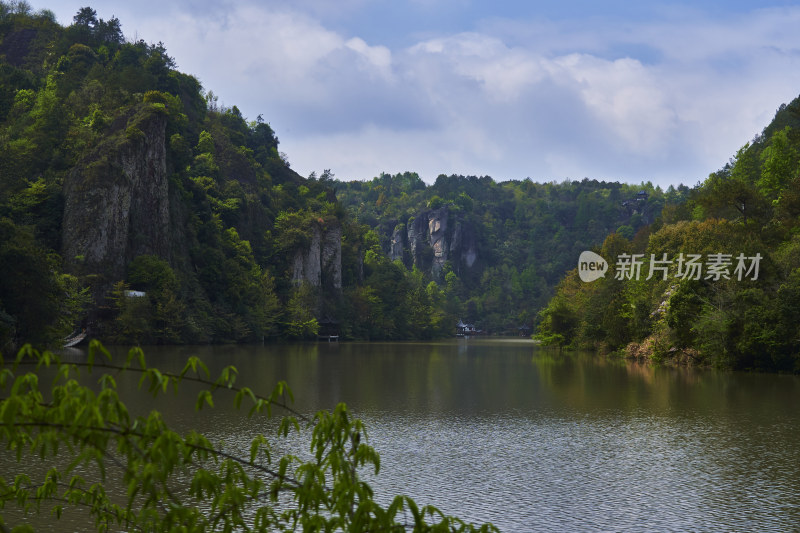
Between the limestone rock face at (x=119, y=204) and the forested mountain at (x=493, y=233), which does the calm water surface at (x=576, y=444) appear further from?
the forested mountain at (x=493, y=233)

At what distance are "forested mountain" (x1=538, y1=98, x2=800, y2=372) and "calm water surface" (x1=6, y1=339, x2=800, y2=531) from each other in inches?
145

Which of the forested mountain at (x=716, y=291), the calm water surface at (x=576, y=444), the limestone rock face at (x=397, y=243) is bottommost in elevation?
the calm water surface at (x=576, y=444)

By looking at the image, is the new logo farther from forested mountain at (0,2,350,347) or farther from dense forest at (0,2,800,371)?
forested mountain at (0,2,350,347)

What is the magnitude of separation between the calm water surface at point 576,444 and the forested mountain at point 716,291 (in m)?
3.70

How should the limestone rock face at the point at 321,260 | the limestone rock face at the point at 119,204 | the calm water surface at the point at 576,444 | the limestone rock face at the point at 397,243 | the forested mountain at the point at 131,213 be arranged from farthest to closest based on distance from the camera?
the limestone rock face at the point at 397,243 < the limestone rock face at the point at 321,260 < the limestone rock face at the point at 119,204 < the forested mountain at the point at 131,213 < the calm water surface at the point at 576,444

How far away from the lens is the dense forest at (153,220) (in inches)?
2048

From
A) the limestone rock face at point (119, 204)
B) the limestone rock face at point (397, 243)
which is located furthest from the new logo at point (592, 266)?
the limestone rock face at point (397, 243)

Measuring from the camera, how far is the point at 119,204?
57438 mm

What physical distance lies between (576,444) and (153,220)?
52.7 metres

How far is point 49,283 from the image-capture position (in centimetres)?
3347

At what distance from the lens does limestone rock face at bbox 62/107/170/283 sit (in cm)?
5506

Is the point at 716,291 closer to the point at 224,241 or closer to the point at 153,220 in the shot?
the point at 153,220

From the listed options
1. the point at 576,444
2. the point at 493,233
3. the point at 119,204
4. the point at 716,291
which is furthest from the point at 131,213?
the point at 493,233

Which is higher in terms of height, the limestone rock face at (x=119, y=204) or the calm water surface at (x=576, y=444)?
the limestone rock face at (x=119, y=204)
